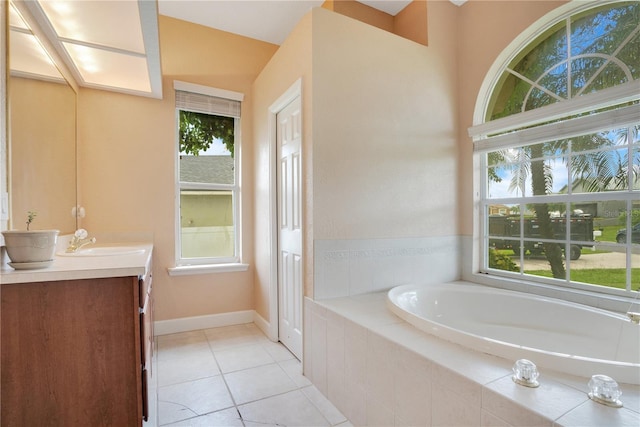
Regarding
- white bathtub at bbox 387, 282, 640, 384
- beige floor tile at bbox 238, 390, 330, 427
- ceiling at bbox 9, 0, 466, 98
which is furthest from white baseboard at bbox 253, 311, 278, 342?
ceiling at bbox 9, 0, 466, 98

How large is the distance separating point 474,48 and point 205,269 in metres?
3.24

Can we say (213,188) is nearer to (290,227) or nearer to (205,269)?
(205,269)

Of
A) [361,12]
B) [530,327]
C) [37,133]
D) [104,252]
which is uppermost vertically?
[361,12]

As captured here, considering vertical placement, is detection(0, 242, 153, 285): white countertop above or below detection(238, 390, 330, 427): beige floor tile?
above

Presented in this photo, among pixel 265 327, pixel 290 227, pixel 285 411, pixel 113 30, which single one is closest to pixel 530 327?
pixel 285 411

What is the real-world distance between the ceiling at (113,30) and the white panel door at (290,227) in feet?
3.44

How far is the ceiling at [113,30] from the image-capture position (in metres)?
1.64

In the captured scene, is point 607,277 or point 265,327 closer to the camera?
point 607,277

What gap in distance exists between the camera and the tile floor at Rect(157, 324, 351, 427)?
68.6 inches

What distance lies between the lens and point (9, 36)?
1.49 metres

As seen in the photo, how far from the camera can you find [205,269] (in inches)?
121

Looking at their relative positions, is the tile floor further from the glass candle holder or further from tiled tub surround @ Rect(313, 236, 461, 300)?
the glass candle holder

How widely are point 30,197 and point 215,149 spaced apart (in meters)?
1.75

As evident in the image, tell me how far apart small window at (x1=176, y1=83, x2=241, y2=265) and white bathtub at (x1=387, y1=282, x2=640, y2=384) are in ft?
6.52
